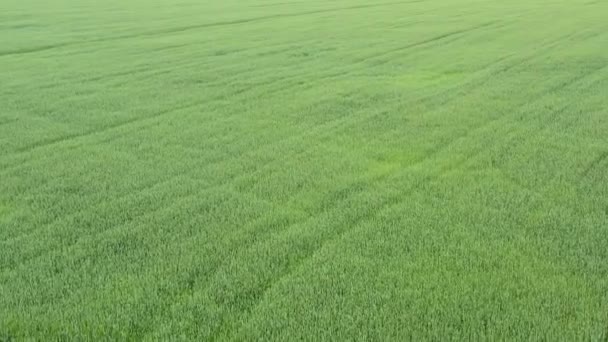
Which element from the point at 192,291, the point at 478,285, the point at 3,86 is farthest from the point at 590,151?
the point at 3,86

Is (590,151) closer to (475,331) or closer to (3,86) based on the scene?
(475,331)

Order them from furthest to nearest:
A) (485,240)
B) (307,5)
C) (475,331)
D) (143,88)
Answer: (307,5), (143,88), (485,240), (475,331)

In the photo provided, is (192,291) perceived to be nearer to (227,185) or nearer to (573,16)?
(227,185)

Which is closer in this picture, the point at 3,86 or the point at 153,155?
the point at 153,155

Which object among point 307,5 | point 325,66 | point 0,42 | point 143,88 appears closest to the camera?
point 143,88

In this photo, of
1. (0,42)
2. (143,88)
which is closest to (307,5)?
(0,42)

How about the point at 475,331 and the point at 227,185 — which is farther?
the point at 227,185
